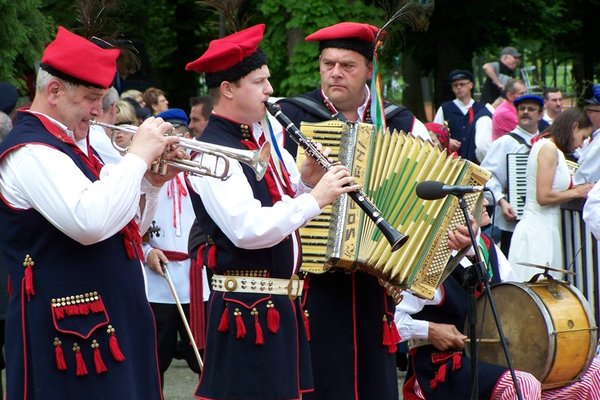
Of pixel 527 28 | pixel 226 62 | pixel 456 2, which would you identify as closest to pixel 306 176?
pixel 226 62

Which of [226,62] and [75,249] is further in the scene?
[226,62]

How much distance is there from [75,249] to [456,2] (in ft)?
58.5

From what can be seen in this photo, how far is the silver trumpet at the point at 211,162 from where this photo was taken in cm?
398

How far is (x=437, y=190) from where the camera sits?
14.4 ft

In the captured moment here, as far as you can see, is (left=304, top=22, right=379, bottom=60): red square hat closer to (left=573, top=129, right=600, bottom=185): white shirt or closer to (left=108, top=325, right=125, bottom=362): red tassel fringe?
(left=108, top=325, right=125, bottom=362): red tassel fringe

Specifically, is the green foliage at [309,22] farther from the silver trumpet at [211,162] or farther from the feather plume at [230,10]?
the silver trumpet at [211,162]

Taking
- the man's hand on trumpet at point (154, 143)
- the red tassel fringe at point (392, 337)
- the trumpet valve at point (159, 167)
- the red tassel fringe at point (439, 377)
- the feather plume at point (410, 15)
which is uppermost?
the feather plume at point (410, 15)

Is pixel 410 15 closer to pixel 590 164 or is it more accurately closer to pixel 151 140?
pixel 151 140

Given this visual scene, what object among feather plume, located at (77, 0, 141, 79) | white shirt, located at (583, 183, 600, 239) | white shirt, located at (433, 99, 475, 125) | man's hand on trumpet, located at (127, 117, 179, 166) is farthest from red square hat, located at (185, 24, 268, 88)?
white shirt, located at (433, 99, 475, 125)

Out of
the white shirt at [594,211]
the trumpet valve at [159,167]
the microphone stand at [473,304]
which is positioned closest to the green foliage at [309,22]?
the white shirt at [594,211]

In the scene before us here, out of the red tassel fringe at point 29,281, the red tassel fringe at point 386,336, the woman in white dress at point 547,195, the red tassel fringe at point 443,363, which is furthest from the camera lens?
Result: the woman in white dress at point 547,195

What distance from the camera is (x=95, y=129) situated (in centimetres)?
624

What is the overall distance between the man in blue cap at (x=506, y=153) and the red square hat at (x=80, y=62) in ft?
20.1

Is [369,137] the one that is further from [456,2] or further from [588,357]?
[456,2]
